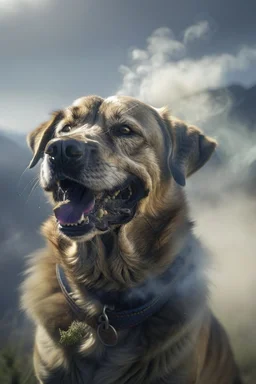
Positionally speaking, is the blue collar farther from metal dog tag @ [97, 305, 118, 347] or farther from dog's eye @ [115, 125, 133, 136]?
dog's eye @ [115, 125, 133, 136]

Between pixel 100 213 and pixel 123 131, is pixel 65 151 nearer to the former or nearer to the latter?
pixel 100 213

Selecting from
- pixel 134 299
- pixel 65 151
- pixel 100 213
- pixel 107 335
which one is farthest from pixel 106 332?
pixel 65 151

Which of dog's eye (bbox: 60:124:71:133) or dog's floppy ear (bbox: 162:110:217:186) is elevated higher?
dog's eye (bbox: 60:124:71:133)

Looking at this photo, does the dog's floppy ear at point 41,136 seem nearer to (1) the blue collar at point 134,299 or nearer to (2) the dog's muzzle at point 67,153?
(2) the dog's muzzle at point 67,153

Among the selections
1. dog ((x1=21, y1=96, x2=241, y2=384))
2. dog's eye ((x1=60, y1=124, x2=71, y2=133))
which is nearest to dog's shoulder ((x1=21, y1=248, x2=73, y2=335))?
dog ((x1=21, y1=96, x2=241, y2=384))

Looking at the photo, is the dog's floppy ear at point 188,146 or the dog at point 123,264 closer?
the dog at point 123,264

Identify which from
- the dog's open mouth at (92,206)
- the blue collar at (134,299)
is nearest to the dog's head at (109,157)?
the dog's open mouth at (92,206)

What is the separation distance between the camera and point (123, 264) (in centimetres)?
414

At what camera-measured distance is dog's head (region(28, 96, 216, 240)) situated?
366 centimetres

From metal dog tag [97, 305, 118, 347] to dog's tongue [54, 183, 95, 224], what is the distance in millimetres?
853

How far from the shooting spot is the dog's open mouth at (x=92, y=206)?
3709 millimetres

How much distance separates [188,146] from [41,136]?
139cm

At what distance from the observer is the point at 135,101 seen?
431 cm

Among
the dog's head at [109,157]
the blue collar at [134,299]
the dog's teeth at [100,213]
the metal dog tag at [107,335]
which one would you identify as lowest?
the metal dog tag at [107,335]
